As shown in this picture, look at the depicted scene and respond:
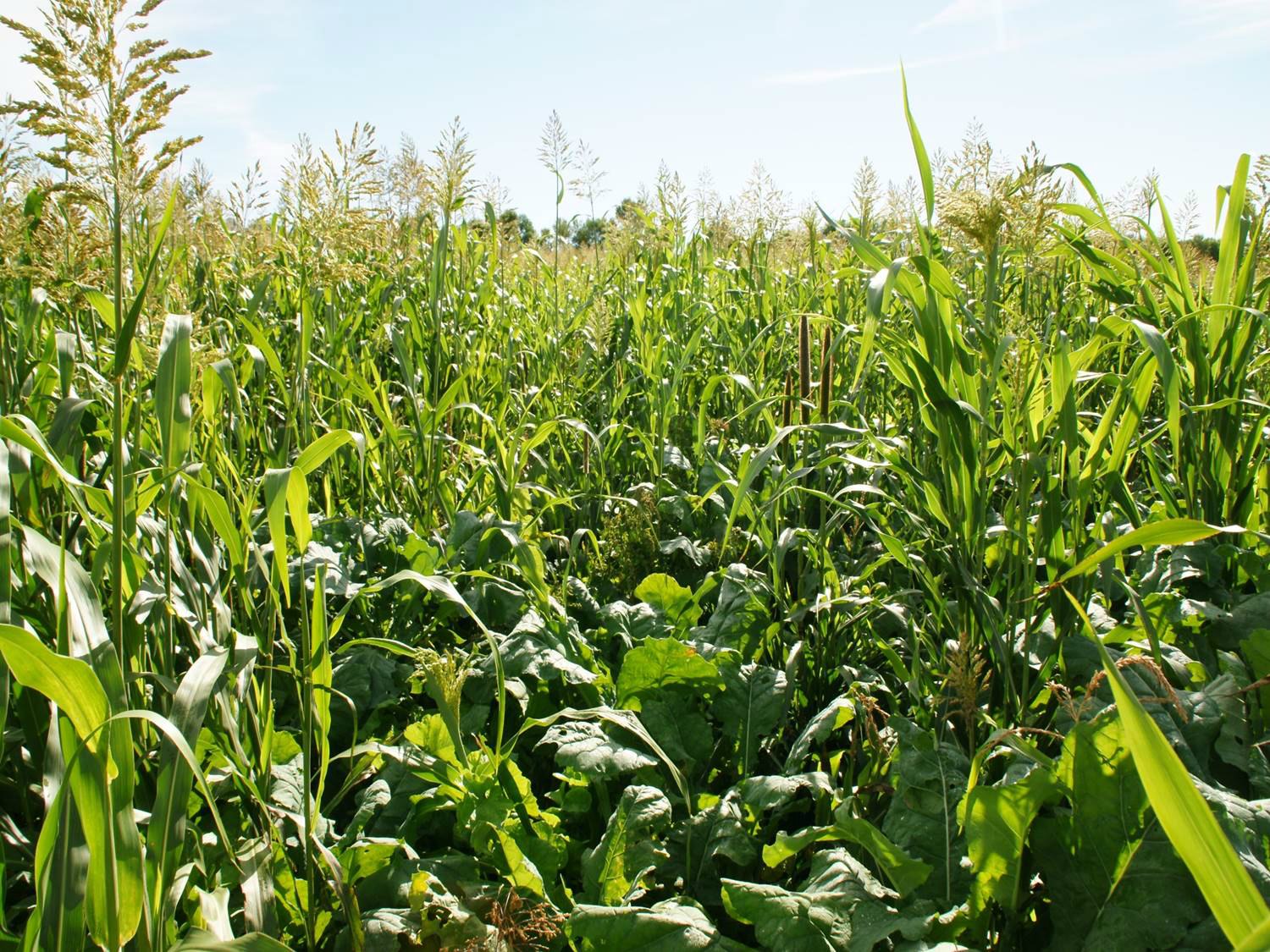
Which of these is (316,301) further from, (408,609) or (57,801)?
(57,801)

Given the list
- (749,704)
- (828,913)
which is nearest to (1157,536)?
(828,913)

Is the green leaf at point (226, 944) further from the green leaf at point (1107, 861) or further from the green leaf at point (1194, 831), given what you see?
the green leaf at point (1107, 861)

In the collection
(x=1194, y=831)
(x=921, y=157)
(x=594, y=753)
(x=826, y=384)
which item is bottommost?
(x=594, y=753)

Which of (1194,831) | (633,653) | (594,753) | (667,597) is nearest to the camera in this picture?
(1194,831)

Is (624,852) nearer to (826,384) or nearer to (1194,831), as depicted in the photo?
(1194,831)

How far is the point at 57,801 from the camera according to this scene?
3.18ft

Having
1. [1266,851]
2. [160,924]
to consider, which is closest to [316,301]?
[160,924]

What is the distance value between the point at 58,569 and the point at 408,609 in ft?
2.93

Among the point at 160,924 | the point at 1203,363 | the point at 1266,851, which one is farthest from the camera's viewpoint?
the point at 1203,363

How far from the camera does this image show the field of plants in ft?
3.68

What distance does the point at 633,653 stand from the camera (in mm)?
1780

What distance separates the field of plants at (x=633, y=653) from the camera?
44.2 inches

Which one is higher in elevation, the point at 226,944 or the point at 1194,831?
the point at 1194,831

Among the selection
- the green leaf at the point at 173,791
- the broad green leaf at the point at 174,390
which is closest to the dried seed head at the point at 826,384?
the broad green leaf at the point at 174,390
